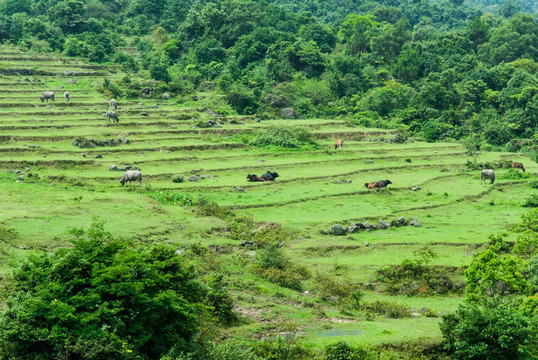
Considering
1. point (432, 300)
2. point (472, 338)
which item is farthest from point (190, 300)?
point (432, 300)

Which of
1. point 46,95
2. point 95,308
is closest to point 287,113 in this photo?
point 46,95

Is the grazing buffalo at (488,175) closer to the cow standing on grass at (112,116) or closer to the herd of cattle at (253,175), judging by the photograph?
the herd of cattle at (253,175)

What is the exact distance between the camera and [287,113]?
54.2 m

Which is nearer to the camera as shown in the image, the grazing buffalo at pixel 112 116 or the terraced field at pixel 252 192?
the terraced field at pixel 252 192

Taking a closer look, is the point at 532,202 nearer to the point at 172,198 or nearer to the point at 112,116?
the point at 172,198

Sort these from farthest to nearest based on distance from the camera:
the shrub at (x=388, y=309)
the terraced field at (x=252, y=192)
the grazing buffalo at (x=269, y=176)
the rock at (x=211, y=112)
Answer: the rock at (x=211, y=112) → the grazing buffalo at (x=269, y=176) → the terraced field at (x=252, y=192) → the shrub at (x=388, y=309)

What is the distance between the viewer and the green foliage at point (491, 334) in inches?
552

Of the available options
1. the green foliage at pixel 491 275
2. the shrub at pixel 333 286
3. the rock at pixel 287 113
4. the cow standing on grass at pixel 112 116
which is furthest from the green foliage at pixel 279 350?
the rock at pixel 287 113

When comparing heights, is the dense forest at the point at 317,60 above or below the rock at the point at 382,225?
above

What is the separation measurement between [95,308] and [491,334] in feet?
30.5

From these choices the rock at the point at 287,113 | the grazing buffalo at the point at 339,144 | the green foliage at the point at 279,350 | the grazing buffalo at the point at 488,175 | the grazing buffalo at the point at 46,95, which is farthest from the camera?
the rock at the point at 287,113

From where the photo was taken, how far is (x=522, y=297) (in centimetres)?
1856

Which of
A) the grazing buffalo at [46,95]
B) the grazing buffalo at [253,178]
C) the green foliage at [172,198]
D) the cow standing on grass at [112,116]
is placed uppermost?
the grazing buffalo at [46,95]

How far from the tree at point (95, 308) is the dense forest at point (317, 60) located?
39465mm
